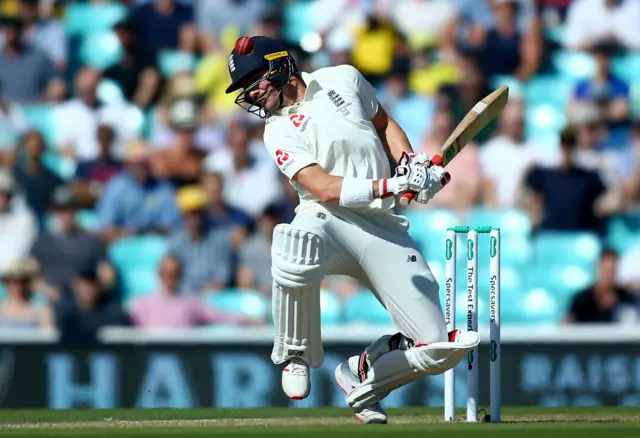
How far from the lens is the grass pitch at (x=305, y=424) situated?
4.54 metres

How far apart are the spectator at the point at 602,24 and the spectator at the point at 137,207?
3.58m

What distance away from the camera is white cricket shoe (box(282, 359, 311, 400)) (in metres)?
5.26

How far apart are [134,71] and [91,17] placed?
0.76m

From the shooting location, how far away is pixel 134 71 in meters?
10.1

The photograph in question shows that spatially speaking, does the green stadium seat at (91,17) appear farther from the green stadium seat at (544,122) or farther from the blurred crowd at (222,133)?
the green stadium seat at (544,122)

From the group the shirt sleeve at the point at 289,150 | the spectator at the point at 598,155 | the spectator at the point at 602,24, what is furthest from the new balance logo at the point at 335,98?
the spectator at the point at 602,24

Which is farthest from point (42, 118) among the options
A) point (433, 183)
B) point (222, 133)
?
point (433, 183)

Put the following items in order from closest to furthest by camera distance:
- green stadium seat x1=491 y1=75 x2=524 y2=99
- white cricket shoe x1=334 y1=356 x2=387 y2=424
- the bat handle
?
the bat handle < white cricket shoe x1=334 y1=356 x2=387 y2=424 < green stadium seat x1=491 y1=75 x2=524 y2=99

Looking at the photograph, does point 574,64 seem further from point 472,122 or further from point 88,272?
point 472,122

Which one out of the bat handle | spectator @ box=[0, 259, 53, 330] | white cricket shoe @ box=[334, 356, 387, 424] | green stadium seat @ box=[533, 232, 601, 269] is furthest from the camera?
green stadium seat @ box=[533, 232, 601, 269]

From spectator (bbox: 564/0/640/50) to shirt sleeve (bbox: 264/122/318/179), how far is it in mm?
5509

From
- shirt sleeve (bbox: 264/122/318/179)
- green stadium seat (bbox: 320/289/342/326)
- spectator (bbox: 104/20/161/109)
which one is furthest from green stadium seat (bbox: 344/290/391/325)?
shirt sleeve (bbox: 264/122/318/179)

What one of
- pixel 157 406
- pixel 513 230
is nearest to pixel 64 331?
pixel 157 406

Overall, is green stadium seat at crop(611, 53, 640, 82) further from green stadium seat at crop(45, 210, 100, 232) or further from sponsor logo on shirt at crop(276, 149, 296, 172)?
sponsor logo on shirt at crop(276, 149, 296, 172)
